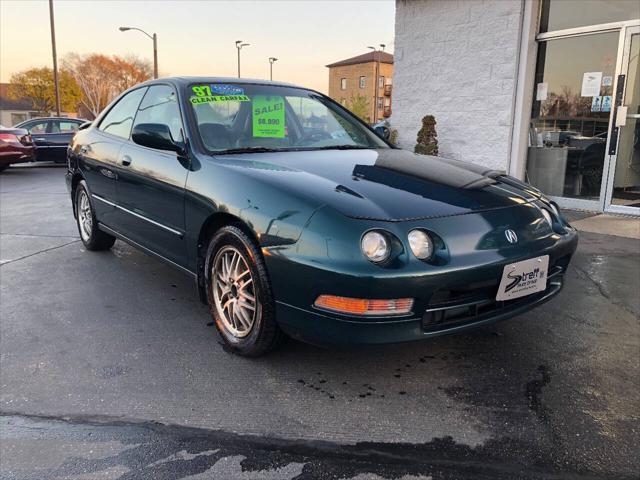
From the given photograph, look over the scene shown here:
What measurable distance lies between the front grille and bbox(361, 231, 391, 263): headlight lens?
293 mm

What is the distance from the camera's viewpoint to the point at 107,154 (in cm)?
417

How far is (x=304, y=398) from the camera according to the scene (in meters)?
2.50

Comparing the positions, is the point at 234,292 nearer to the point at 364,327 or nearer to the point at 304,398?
the point at 304,398

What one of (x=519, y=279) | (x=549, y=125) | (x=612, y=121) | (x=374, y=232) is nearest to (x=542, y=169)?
(x=549, y=125)

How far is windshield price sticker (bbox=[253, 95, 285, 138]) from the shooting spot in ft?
11.2

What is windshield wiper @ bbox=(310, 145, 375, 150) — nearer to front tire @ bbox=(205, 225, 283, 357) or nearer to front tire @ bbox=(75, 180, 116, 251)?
front tire @ bbox=(205, 225, 283, 357)

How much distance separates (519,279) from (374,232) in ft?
2.63

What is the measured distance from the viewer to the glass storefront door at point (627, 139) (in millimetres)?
6902

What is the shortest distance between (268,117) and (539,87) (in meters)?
5.99

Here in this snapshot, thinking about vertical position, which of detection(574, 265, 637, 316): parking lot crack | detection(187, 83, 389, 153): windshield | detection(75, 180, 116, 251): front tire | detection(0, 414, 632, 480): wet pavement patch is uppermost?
detection(187, 83, 389, 153): windshield

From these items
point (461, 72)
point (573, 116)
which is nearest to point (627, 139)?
point (573, 116)

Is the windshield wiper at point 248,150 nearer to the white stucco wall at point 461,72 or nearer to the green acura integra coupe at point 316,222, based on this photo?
the green acura integra coupe at point 316,222

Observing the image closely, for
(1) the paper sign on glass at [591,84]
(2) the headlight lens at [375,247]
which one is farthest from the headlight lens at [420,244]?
(1) the paper sign on glass at [591,84]

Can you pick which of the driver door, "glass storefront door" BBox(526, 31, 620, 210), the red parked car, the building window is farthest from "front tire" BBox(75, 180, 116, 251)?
the red parked car
